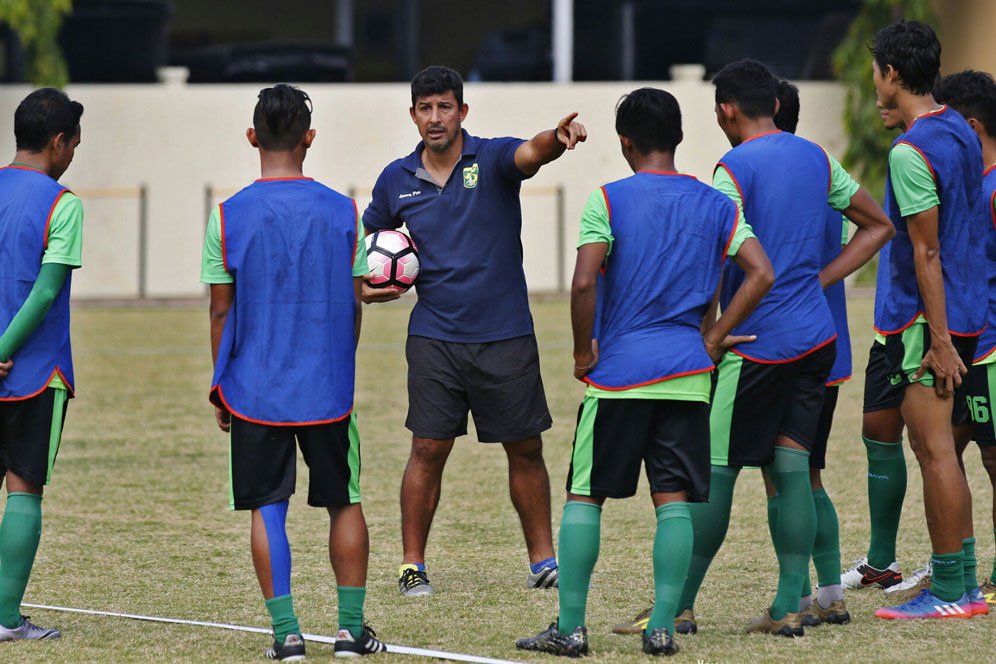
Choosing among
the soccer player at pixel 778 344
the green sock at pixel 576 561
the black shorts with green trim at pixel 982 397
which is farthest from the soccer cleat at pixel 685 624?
the black shorts with green trim at pixel 982 397

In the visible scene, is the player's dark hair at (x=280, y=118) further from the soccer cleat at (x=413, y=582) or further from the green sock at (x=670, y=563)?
the soccer cleat at (x=413, y=582)

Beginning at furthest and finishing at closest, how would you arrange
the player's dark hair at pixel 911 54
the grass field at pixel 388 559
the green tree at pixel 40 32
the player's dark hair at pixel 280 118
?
the green tree at pixel 40 32 → the player's dark hair at pixel 911 54 → the grass field at pixel 388 559 → the player's dark hair at pixel 280 118

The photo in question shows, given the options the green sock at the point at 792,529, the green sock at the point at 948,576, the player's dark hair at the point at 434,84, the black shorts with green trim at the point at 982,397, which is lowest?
the green sock at the point at 948,576

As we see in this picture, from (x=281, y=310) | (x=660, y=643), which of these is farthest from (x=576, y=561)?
(x=281, y=310)

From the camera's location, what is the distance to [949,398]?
18.3ft

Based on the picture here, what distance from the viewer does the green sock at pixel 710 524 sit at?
534cm

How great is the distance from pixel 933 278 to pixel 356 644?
2.43 metres

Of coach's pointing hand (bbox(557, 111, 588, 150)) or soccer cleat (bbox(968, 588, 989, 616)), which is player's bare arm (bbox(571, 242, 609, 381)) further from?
soccer cleat (bbox(968, 588, 989, 616))

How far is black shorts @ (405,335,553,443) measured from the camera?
6.34 metres

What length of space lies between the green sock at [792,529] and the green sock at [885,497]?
885mm

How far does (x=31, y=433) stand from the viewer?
17.4 feet

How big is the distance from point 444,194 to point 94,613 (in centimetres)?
218

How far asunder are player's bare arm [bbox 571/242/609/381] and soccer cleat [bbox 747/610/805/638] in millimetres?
1129

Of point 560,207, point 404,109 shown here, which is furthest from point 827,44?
point 404,109
